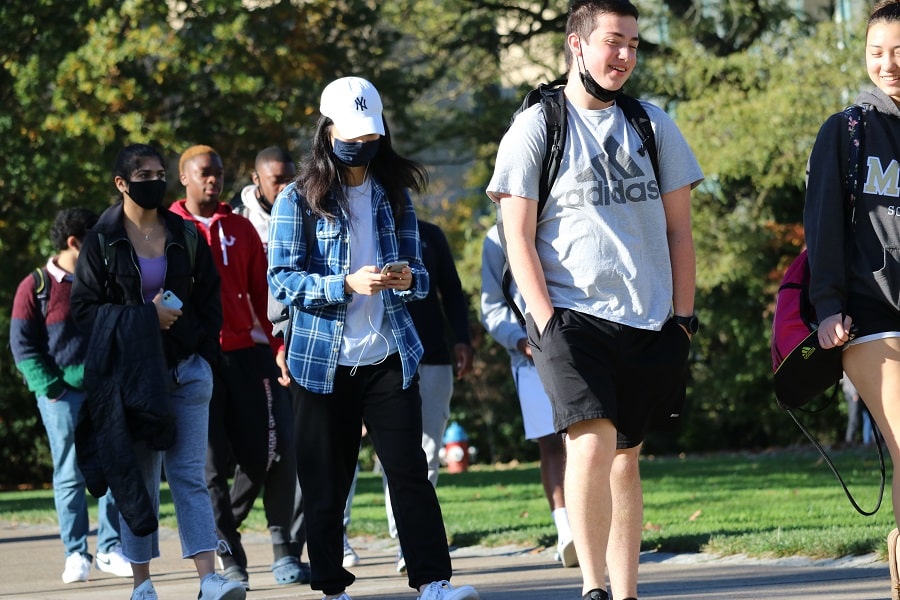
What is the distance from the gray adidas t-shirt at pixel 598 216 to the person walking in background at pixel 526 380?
2.79m

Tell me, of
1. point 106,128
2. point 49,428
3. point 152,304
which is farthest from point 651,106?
point 106,128

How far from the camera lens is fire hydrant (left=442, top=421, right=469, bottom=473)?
81.4ft

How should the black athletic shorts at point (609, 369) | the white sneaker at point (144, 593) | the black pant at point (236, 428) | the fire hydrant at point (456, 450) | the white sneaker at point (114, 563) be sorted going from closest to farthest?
the black athletic shorts at point (609, 369), the white sneaker at point (144, 593), the black pant at point (236, 428), the white sneaker at point (114, 563), the fire hydrant at point (456, 450)

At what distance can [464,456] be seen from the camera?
25.3 m

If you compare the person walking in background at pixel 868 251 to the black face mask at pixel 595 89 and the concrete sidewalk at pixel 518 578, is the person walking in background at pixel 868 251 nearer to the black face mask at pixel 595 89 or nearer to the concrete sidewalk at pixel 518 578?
the black face mask at pixel 595 89

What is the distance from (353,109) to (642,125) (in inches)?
48.9

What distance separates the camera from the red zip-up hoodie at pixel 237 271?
7730 mm

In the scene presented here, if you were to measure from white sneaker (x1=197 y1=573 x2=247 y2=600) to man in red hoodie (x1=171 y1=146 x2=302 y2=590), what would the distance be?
4.02ft

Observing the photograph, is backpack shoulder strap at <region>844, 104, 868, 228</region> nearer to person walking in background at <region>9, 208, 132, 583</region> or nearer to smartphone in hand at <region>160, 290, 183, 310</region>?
smartphone in hand at <region>160, 290, 183, 310</region>

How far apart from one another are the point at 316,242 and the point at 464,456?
1961 cm

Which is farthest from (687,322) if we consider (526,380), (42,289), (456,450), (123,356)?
(456,450)

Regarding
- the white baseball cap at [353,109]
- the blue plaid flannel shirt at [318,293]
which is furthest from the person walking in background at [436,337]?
the white baseball cap at [353,109]

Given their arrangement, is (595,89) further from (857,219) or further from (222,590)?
(222,590)

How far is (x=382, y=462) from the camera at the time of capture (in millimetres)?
5895
